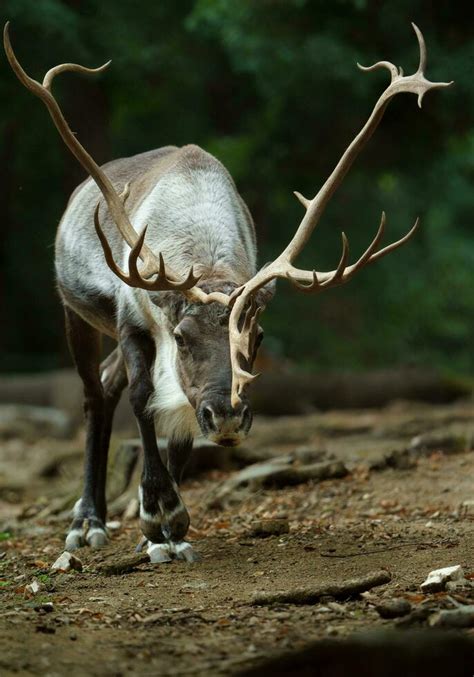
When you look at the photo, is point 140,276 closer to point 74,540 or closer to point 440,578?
point 74,540

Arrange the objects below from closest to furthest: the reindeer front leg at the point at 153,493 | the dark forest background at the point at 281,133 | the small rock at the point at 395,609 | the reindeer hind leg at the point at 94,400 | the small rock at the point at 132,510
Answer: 1. the small rock at the point at 395,609
2. the reindeer front leg at the point at 153,493
3. the reindeer hind leg at the point at 94,400
4. the small rock at the point at 132,510
5. the dark forest background at the point at 281,133

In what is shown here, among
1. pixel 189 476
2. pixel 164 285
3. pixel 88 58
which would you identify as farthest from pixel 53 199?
pixel 164 285

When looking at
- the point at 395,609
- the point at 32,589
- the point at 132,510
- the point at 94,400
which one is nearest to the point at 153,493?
the point at 32,589

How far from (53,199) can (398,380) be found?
6072 millimetres

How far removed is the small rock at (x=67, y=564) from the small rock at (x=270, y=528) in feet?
3.41

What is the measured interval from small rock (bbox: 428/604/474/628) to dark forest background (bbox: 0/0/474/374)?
779 cm

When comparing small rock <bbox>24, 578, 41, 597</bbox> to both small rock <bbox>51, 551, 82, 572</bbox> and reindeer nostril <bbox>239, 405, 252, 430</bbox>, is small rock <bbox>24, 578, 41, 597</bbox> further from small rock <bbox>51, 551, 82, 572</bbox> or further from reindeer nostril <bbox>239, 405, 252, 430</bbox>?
reindeer nostril <bbox>239, 405, 252, 430</bbox>

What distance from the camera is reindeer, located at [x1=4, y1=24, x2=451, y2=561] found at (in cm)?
557

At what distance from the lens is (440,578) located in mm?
4723

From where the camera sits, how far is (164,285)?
18.5 ft

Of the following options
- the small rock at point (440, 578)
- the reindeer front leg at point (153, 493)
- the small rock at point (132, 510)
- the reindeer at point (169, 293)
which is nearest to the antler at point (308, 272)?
the reindeer at point (169, 293)

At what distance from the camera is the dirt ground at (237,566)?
393 centimetres

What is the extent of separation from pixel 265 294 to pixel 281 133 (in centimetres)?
810

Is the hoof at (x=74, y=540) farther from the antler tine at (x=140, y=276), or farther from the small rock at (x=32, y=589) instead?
the antler tine at (x=140, y=276)
